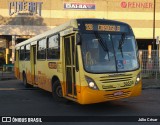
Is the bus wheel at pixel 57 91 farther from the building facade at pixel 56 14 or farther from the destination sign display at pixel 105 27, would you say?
the building facade at pixel 56 14

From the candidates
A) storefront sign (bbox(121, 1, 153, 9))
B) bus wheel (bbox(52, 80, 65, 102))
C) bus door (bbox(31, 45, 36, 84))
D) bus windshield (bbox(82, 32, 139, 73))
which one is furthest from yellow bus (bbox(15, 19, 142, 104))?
storefront sign (bbox(121, 1, 153, 9))

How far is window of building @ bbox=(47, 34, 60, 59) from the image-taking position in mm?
11711

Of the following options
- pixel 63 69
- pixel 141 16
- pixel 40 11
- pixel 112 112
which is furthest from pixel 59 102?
pixel 141 16

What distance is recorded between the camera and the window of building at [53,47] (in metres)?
11.7

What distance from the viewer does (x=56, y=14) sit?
1967 inches

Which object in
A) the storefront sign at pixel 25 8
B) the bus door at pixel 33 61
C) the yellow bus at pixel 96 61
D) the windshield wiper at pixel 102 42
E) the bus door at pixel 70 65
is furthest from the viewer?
the storefront sign at pixel 25 8

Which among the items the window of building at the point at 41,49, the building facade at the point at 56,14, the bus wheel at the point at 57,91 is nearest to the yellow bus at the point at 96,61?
the bus wheel at the point at 57,91

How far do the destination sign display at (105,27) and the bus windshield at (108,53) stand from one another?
17cm

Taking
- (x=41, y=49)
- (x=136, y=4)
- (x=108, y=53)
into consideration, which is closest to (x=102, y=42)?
(x=108, y=53)

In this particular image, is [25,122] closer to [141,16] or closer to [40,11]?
[40,11]

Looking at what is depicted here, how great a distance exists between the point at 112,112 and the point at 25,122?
2.84 m

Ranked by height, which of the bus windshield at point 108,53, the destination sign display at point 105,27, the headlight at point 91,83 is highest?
the destination sign display at point 105,27

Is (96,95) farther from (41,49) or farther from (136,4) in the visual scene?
(136,4)

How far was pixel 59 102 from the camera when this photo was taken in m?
12.0
